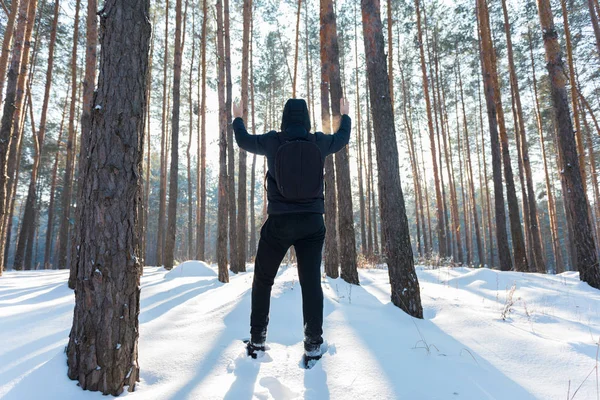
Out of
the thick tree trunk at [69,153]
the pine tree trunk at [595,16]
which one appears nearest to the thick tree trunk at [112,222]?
the thick tree trunk at [69,153]

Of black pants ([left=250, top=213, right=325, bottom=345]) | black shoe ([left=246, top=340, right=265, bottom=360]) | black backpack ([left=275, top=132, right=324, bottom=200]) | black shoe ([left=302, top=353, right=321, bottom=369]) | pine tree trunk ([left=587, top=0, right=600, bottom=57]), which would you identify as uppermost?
pine tree trunk ([left=587, top=0, right=600, bottom=57])

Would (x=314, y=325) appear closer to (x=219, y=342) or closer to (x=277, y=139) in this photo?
(x=219, y=342)

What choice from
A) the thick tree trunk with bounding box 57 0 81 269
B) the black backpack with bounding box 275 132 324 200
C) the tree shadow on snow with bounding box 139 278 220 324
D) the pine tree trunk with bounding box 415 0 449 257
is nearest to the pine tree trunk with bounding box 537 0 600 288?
the black backpack with bounding box 275 132 324 200

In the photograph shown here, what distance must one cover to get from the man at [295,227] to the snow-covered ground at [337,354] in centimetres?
Result: 30

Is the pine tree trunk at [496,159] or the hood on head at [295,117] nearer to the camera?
the hood on head at [295,117]

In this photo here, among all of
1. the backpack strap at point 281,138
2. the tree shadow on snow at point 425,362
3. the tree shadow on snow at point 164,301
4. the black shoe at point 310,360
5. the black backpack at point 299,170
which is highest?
the backpack strap at point 281,138

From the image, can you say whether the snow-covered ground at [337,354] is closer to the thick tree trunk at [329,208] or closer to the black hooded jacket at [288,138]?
the black hooded jacket at [288,138]

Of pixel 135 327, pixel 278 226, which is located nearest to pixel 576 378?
pixel 278 226

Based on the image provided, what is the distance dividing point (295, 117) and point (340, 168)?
A: 3.89m

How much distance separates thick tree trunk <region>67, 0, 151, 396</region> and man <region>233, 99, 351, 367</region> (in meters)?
0.85

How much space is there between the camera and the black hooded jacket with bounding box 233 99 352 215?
2.24 m

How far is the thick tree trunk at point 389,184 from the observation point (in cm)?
369

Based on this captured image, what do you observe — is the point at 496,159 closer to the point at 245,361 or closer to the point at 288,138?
the point at 288,138

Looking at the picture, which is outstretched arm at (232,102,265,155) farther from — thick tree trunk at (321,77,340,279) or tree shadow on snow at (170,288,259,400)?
thick tree trunk at (321,77,340,279)
